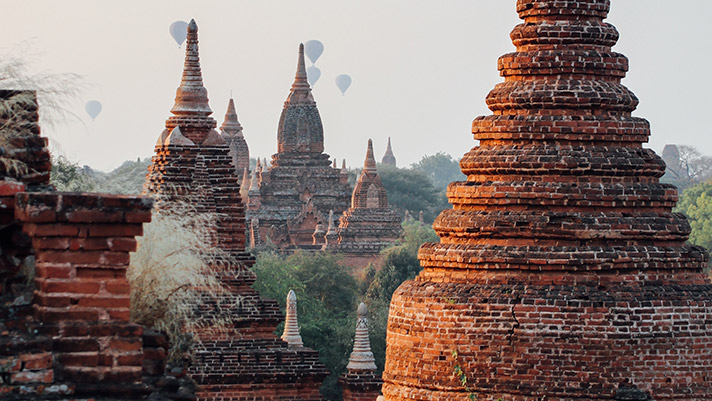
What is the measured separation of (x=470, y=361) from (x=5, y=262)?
6535 millimetres

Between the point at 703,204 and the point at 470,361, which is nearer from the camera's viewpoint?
the point at 470,361

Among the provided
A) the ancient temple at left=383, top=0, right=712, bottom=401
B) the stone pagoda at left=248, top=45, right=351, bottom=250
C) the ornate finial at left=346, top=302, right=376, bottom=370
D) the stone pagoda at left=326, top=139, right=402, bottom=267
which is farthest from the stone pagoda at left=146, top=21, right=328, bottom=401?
the stone pagoda at left=248, top=45, right=351, bottom=250

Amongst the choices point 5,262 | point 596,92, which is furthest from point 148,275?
point 596,92

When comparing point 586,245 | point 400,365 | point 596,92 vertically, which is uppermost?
point 596,92

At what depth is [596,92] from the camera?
15.2 m

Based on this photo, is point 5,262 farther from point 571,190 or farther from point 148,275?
point 571,190

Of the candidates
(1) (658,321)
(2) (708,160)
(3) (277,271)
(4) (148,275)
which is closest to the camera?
(4) (148,275)

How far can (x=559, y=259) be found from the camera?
14.3 meters

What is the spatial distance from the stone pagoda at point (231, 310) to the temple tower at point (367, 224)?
43707 millimetres

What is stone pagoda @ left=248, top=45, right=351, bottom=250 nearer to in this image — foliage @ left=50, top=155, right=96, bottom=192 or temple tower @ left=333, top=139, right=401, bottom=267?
temple tower @ left=333, top=139, right=401, bottom=267

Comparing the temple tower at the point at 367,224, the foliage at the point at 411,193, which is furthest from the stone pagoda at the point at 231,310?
the foliage at the point at 411,193

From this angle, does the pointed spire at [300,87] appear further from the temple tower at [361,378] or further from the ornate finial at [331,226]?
the temple tower at [361,378]

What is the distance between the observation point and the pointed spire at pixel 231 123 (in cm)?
8238

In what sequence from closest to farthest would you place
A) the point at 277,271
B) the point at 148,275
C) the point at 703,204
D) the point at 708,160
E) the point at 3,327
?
the point at 3,327
the point at 148,275
the point at 277,271
the point at 703,204
the point at 708,160
